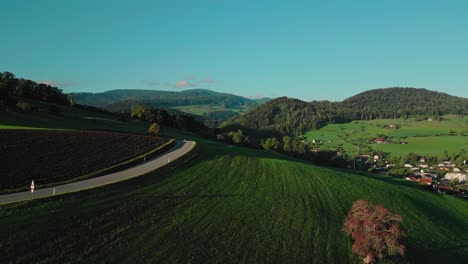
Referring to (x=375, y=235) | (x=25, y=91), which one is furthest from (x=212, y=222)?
(x=25, y=91)

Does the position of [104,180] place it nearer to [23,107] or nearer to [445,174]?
[23,107]

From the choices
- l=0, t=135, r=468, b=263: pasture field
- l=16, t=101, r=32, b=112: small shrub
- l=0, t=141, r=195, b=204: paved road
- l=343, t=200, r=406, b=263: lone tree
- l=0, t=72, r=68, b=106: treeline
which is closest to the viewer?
l=0, t=135, r=468, b=263: pasture field

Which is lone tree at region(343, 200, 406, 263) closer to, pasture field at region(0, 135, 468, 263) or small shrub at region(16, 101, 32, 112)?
pasture field at region(0, 135, 468, 263)

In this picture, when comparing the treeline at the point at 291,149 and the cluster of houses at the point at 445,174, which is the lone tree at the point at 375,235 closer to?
the treeline at the point at 291,149

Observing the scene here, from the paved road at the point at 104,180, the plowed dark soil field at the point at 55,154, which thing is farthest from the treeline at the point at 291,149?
the paved road at the point at 104,180

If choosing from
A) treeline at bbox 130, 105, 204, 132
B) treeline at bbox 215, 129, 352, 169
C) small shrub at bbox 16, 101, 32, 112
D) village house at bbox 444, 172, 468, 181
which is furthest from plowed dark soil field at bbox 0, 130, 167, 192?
village house at bbox 444, 172, 468, 181

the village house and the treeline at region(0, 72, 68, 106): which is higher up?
the treeline at region(0, 72, 68, 106)

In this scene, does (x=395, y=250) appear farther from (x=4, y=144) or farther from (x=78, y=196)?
(x=4, y=144)
